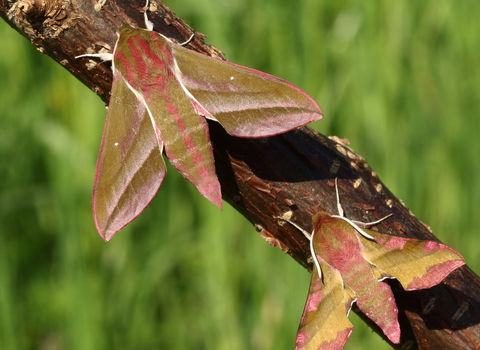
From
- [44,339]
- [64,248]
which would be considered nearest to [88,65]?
[64,248]

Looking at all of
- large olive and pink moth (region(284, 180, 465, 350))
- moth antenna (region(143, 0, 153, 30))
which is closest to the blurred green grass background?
large olive and pink moth (region(284, 180, 465, 350))

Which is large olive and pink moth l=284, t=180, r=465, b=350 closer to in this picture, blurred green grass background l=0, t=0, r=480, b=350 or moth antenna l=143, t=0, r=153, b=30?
moth antenna l=143, t=0, r=153, b=30

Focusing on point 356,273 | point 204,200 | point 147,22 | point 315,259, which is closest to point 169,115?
point 147,22

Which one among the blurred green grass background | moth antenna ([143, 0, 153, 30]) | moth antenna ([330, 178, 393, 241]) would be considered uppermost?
moth antenna ([143, 0, 153, 30])

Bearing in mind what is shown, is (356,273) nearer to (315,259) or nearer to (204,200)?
(315,259)

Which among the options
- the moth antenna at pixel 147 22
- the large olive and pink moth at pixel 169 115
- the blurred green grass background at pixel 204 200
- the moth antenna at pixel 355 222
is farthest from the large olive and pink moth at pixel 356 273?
the blurred green grass background at pixel 204 200

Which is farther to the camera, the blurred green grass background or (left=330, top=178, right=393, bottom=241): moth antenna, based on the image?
the blurred green grass background

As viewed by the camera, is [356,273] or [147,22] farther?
[356,273]

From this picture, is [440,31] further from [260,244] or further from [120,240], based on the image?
[120,240]
